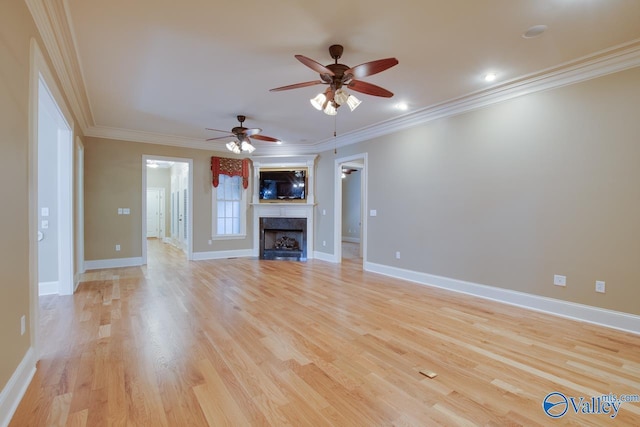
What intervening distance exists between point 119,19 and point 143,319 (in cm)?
293

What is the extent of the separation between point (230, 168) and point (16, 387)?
5.98 metres

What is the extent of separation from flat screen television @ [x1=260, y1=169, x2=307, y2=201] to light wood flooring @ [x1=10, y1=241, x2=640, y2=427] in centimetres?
364

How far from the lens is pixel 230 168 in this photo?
7.35 metres

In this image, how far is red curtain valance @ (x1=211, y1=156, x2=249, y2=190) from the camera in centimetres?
713

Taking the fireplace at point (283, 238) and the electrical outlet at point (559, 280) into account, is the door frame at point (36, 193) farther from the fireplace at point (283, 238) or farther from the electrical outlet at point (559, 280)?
the electrical outlet at point (559, 280)

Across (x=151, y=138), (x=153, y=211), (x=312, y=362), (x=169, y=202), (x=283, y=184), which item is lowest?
(x=312, y=362)

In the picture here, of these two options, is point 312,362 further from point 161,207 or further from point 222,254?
point 161,207

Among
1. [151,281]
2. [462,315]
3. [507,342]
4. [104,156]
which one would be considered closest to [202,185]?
[104,156]

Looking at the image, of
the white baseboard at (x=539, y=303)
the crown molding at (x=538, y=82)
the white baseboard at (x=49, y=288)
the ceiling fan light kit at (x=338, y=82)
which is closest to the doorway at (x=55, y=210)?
the white baseboard at (x=49, y=288)

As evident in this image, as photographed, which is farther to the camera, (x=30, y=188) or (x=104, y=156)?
(x=104, y=156)

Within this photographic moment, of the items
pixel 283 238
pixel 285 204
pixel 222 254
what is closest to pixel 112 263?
pixel 222 254

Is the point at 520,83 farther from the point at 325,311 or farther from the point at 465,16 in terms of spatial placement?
A: the point at 325,311

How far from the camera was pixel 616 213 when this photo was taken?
121 inches

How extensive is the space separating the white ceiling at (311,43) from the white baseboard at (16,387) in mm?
2734
